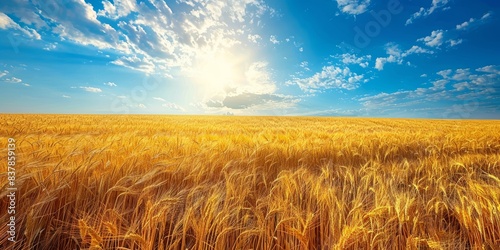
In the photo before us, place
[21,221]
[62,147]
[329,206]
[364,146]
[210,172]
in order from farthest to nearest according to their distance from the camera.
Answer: [364,146], [62,147], [210,172], [329,206], [21,221]

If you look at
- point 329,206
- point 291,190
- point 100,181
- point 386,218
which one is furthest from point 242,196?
point 100,181

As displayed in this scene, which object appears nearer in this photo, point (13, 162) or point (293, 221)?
point (293, 221)

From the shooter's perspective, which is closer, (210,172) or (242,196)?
(242,196)

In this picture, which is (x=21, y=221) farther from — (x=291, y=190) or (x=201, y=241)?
(x=291, y=190)

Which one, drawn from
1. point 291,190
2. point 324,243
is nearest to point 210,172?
point 291,190

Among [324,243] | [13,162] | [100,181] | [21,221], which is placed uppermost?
[13,162]

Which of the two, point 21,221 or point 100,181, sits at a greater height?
point 100,181

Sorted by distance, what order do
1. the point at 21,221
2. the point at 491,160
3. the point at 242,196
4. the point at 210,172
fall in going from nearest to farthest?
the point at 21,221 → the point at 242,196 → the point at 210,172 → the point at 491,160

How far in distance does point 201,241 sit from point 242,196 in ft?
1.91

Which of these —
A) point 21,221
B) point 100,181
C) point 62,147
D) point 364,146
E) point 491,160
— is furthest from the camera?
point 364,146

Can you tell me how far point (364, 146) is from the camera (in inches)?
184

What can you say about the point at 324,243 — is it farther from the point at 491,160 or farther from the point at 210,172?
the point at 491,160

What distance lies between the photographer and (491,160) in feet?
12.7

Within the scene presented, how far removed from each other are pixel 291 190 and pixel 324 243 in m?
0.57
